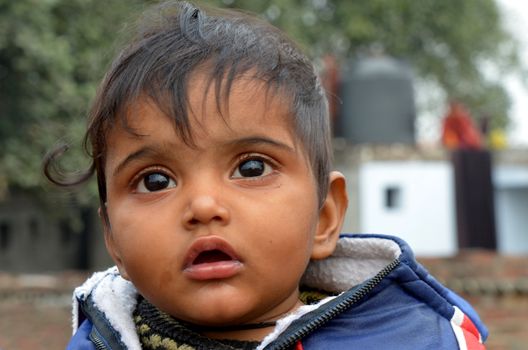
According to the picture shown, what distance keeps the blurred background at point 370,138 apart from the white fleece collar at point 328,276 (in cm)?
30

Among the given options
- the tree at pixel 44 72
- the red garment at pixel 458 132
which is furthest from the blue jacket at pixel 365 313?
the red garment at pixel 458 132

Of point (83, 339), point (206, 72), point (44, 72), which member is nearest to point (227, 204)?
point (206, 72)

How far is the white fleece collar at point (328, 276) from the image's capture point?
1.79 meters

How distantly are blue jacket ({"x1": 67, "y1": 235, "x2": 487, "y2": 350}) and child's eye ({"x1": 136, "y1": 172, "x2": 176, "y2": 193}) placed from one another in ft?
1.01

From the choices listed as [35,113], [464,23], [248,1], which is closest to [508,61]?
[464,23]

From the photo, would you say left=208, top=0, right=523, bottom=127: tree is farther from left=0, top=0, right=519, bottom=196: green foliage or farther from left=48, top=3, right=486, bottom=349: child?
left=48, top=3, right=486, bottom=349: child

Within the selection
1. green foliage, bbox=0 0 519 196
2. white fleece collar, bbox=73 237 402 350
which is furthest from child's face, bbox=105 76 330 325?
green foliage, bbox=0 0 519 196

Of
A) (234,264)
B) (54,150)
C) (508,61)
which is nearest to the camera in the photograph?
(234,264)

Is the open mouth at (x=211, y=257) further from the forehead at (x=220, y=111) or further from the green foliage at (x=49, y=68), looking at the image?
the green foliage at (x=49, y=68)

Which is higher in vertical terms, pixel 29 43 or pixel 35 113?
pixel 29 43

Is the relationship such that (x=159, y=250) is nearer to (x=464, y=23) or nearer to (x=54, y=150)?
(x=54, y=150)

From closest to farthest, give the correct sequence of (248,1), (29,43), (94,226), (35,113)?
(29,43) → (35,113) → (248,1) → (94,226)

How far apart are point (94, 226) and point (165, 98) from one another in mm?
17015

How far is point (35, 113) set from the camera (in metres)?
9.75
